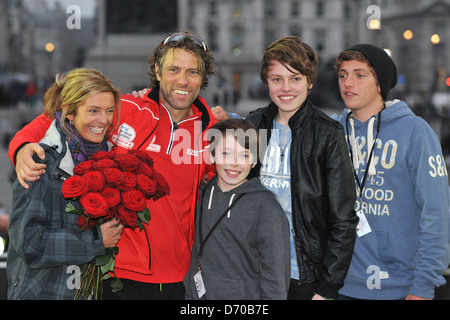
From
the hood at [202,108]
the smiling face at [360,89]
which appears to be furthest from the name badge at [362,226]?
the hood at [202,108]

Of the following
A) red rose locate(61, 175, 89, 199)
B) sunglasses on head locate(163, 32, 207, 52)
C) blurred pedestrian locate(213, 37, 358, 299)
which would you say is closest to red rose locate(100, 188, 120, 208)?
red rose locate(61, 175, 89, 199)

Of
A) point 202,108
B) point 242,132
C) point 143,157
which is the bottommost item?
point 143,157

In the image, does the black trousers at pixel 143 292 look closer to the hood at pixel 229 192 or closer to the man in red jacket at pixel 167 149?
the man in red jacket at pixel 167 149

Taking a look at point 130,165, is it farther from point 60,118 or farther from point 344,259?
point 344,259

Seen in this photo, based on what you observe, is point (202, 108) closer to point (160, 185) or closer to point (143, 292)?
point (160, 185)

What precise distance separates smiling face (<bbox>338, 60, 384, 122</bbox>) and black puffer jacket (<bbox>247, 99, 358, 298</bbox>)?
38 cm

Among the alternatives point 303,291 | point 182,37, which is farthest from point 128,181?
point 303,291

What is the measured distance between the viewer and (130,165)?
2.73 metres

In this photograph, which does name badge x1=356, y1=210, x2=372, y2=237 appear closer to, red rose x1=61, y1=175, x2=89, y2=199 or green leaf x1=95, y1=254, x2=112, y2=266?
green leaf x1=95, y1=254, x2=112, y2=266

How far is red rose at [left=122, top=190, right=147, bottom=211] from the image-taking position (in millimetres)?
2672

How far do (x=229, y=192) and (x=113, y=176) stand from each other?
0.71m

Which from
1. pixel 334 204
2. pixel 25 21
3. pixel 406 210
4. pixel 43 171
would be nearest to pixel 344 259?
pixel 334 204

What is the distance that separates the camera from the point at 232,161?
9.70 ft

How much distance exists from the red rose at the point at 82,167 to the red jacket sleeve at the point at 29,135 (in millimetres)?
407
